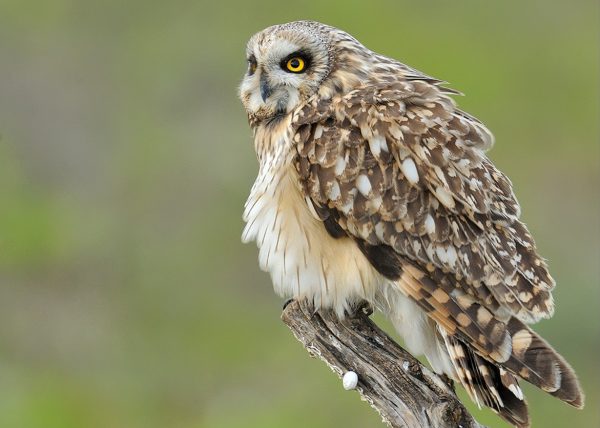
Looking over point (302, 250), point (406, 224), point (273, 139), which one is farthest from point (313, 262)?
point (273, 139)

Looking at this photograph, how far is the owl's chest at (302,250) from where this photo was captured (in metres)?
4.99

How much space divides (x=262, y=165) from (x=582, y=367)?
15.9 feet

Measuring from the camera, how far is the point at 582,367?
31.2 ft

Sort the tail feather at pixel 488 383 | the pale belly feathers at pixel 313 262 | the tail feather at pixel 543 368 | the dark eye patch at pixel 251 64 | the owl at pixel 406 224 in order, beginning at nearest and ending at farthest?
1. the tail feather at pixel 543 368
2. the tail feather at pixel 488 383
3. the owl at pixel 406 224
4. the pale belly feathers at pixel 313 262
5. the dark eye patch at pixel 251 64

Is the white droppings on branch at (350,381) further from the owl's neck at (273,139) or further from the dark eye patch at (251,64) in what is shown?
the dark eye patch at (251,64)

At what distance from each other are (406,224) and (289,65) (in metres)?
0.85

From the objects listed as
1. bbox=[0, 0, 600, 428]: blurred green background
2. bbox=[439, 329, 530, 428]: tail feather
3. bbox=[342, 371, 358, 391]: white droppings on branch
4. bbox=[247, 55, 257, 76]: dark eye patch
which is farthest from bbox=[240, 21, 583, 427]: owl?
bbox=[0, 0, 600, 428]: blurred green background

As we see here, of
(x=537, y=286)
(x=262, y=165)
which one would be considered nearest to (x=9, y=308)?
(x=262, y=165)

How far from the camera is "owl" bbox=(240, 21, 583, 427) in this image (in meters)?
4.70

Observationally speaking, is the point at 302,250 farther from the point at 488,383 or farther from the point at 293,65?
the point at 488,383

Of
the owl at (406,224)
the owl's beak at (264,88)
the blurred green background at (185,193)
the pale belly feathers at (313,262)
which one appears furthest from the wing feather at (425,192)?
the blurred green background at (185,193)

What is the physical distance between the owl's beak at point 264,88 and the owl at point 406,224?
0.13 feet

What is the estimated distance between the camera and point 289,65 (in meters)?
5.30

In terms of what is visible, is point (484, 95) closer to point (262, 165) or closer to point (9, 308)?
point (9, 308)
